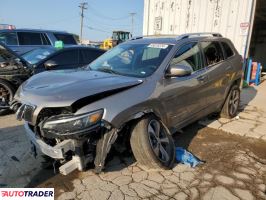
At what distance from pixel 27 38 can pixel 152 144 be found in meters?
8.88

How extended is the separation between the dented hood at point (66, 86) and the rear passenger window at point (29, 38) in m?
7.66

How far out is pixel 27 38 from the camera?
10.6 meters

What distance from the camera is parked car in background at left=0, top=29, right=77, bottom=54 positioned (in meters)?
10.2

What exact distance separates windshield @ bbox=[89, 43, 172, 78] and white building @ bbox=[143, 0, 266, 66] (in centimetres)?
644

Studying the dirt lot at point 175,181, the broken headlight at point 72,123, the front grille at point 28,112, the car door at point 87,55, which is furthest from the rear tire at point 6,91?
the broken headlight at point 72,123

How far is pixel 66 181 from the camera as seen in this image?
333 centimetres

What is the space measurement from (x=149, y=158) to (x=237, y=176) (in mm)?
1169

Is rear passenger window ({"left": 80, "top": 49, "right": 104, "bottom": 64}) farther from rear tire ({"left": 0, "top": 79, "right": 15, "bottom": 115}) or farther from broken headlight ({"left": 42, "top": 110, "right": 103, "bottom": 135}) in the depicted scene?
broken headlight ({"left": 42, "top": 110, "right": 103, "bottom": 135})

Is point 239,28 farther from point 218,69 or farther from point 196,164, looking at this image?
point 196,164

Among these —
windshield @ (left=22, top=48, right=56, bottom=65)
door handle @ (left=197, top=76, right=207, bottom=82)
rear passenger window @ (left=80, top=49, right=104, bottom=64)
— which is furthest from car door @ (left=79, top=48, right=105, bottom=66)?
door handle @ (left=197, top=76, right=207, bottom=82)

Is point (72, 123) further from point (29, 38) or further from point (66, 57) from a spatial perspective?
point (29, 38)

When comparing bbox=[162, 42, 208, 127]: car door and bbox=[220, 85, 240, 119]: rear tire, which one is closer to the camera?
bbox=[162, 42, 208, 127]: car door

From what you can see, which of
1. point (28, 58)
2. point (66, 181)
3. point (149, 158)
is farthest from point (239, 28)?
point (66, 181)

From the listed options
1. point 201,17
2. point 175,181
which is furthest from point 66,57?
point 201,17
